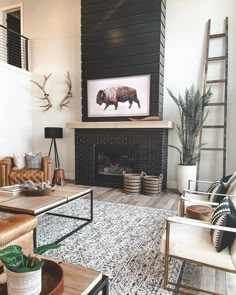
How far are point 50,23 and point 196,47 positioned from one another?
3732mm

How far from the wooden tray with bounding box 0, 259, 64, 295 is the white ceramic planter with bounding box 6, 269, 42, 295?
91 mm

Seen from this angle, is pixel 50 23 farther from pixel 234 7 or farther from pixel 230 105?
→ pixel 230 105

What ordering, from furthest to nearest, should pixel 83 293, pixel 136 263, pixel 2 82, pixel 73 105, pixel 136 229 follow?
1. pixel 73 105
2. pixel 2 82
3. pixel 136 229
4. pixel 136 263
5. pixel 83 293

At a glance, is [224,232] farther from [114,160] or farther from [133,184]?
[114,160]

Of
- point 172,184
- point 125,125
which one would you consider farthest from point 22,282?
point 172,184

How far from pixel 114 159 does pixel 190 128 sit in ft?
5.80

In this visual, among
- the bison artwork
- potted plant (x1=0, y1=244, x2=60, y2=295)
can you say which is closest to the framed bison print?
the bison artwork

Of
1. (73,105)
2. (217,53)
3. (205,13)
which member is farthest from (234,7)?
(73,105)

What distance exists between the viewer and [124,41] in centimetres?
478

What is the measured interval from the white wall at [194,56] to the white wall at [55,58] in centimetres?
223

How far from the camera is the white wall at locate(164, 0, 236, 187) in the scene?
448cm

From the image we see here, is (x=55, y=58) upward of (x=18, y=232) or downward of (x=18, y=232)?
upward

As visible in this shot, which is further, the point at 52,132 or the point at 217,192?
the point at 52,132

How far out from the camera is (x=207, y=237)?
5.85 ft
